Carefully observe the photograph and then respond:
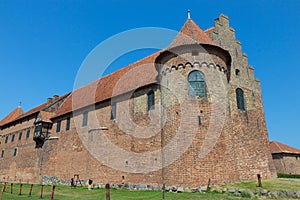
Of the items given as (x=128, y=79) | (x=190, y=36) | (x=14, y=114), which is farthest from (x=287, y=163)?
(x=14, y=114)

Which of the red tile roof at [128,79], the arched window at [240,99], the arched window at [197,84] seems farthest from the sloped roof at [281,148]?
the arched window at [197,84]

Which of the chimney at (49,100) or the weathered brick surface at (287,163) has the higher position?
the chimney at (49,100)

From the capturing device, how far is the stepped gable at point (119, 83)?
840 inches

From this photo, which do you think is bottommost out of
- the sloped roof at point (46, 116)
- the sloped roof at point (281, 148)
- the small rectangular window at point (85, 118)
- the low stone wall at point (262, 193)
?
the low stone wall at point (262, 193)

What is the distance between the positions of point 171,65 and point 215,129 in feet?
16.6

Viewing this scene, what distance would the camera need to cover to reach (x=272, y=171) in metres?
19.8

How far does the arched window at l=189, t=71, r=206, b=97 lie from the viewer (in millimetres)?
16219

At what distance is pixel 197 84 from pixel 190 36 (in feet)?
→ 11.7

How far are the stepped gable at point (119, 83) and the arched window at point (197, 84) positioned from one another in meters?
3.70

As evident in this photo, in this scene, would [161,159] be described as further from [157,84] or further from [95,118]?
[95,118]

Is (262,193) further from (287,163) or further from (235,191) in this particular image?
(287,163)

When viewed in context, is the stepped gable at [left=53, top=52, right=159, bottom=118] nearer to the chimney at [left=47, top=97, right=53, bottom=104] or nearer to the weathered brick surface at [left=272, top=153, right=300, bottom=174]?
the chimney at [left=47, top=97, right=53, bottom=104]

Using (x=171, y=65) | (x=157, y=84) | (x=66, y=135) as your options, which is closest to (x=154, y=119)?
(x=157, y=84)

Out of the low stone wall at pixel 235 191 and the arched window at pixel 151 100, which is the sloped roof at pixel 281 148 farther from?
the low stone wall at pixel 235 191
